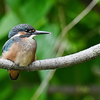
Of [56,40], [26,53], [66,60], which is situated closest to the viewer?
[66,60]

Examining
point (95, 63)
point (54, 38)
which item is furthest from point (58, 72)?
point (54, 38)

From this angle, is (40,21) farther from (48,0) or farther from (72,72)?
(72,72)

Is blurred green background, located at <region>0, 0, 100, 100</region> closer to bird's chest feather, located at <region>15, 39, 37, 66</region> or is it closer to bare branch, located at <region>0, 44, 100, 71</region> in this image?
bird's chest feather, located at <region>15, 39, 37, 66</region>

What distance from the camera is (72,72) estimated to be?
7.45 ft

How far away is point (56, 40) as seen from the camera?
6.01ft

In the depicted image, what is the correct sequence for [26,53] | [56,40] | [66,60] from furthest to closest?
[56,40]
[26,53]
[66,60]

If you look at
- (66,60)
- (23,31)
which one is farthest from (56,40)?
(66,60)

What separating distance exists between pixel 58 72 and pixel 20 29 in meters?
0.92

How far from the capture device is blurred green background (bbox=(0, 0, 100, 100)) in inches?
72.6

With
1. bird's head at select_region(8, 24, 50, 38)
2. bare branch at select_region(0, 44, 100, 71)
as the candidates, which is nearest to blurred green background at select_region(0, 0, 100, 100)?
bird's head at select_region(8, 24, 50, 38)

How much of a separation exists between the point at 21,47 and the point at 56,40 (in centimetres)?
54

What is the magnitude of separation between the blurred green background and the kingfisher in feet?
1.17

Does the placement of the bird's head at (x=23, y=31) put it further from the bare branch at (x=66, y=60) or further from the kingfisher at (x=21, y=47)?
the bare branch at (x=66, y=60)

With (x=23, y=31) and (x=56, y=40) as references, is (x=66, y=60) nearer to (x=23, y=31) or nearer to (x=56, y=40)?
(x=23, y=31)
